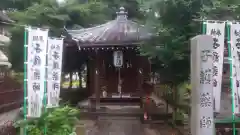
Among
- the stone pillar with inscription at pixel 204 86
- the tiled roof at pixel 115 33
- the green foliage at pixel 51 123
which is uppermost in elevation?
the tiled roof at pixel 115 33

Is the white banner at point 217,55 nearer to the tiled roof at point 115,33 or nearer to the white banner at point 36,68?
the white banner at point 36,68

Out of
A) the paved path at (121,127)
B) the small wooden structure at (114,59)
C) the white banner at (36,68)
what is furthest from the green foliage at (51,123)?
the small wooden structure at (114,59)

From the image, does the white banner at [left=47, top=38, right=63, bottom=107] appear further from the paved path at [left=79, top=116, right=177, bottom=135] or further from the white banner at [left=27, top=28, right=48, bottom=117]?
the paved path at [left=79, top=116, right=177, bottom=135]

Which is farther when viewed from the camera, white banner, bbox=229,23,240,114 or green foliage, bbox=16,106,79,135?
green foliage, bbox=16,106,79,135

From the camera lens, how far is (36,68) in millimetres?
7594

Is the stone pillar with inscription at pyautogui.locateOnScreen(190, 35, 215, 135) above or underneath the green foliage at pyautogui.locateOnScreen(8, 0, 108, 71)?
underneath

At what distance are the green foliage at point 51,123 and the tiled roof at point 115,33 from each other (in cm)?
592

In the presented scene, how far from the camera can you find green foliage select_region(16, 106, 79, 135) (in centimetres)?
753

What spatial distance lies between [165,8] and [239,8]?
224cm

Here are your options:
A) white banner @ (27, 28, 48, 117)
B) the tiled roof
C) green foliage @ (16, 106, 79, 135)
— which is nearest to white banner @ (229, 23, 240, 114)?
green foliage @ (16, 106, 79, 135)

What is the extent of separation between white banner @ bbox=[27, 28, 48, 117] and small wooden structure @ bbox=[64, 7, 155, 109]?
541cm

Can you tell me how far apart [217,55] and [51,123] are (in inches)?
172

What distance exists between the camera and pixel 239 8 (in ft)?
27.8

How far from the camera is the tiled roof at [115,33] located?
1384 centimetres
